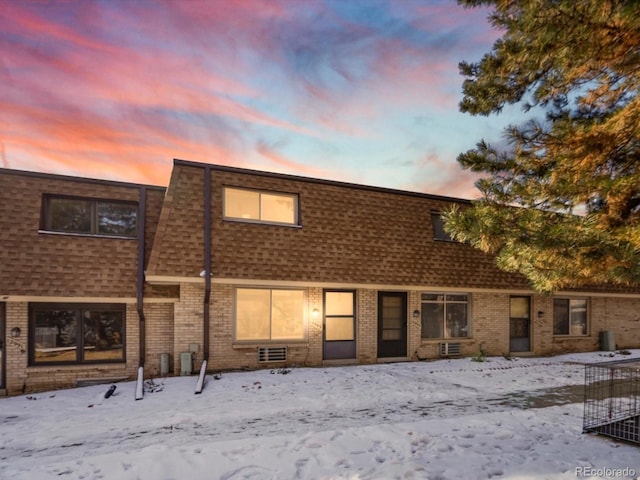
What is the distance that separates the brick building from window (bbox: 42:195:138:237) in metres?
0.03

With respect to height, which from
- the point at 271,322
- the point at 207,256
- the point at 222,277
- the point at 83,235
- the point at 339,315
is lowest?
the point at 271,322

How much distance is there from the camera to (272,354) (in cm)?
1266

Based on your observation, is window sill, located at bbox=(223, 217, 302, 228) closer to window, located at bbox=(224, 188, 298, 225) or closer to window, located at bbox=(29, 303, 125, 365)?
window, located at bbox=(224, 188, 298, 225)

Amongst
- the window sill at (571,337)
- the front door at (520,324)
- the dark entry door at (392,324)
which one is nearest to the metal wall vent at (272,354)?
the dark entry door at (392,324)

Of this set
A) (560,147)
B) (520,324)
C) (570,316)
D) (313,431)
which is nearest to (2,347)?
(313,431)

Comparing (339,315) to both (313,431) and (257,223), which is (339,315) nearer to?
(257,223)

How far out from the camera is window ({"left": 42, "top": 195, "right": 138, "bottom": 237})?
38.5 feet

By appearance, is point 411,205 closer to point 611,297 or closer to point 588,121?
point 588,121

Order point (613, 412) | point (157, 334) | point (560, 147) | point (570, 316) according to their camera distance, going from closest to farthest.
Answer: point (560, 147)
point (613, 412)
point (157, 334)
point (570, 316)

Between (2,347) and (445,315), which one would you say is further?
(445,315)

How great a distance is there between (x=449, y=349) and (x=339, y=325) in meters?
4.57

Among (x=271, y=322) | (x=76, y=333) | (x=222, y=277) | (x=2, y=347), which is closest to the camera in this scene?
(x=2, y=347)

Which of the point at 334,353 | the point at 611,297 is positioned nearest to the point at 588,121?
the point at 334,353

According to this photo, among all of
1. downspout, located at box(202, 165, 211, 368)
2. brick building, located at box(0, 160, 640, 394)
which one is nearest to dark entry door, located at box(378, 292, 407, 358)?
brick building, located at box(0, 160, 640, 394)
